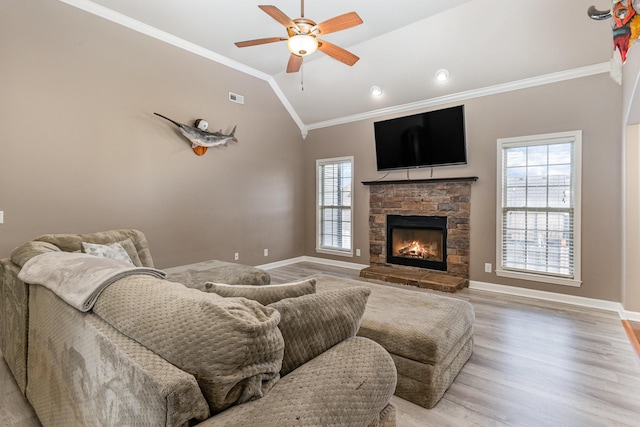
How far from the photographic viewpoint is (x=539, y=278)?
415 centimetres

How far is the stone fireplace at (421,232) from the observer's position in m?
4.73

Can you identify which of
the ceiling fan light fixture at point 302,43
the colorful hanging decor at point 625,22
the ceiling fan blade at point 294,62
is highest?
the ceiling fan blade at point 294,62

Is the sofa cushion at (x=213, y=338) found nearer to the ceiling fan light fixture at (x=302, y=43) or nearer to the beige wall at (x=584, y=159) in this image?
the ceiling fan light fixture at (x=302, y=43)

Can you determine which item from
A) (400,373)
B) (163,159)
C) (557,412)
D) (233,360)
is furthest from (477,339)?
(163,159)

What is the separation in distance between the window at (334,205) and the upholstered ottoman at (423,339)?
3.61 metres

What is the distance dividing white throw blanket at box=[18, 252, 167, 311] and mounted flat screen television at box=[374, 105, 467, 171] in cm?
445

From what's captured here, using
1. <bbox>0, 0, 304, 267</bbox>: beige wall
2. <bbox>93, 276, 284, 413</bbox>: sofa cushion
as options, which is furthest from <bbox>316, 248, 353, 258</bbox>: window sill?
<bbox>93, 276, 284, 413</bbox>: sofa cushion

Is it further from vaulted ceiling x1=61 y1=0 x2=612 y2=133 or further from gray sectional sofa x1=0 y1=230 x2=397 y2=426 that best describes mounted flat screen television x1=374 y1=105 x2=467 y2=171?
gray sectional sofa x1=0 y1=230 x2=397 y2=426

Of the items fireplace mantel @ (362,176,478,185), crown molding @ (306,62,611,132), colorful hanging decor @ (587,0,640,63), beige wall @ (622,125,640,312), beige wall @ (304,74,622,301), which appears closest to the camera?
colorful hanging decor @ (587,0,640,63)

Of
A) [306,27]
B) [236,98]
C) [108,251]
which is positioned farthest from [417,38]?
[108,251]

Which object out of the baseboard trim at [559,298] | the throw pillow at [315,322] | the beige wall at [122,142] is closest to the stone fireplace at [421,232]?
the baseboard trim at [559,298]

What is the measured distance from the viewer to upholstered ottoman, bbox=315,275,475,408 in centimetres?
199

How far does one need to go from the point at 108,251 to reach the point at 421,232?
14.1ft

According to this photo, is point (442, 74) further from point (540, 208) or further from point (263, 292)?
point (263, 292)
